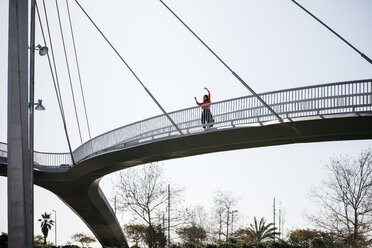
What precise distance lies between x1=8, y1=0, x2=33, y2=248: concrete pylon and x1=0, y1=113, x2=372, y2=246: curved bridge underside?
7.77 m

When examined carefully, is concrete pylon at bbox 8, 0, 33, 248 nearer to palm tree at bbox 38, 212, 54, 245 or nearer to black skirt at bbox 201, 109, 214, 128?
black skirt at bbox 201, 109, 214, 128

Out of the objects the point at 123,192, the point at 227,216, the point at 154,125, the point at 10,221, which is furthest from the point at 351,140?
the point at 227,216

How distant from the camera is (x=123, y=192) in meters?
32.2

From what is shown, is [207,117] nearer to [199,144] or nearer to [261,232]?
[199,144]

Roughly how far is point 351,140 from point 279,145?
264 centimetres

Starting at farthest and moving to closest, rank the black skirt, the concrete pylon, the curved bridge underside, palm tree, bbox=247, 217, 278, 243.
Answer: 1. palm tree, bbox=247, 217, 278, 243
2. the black skirt
3. the curved bridge underside
4. the concrete pylon

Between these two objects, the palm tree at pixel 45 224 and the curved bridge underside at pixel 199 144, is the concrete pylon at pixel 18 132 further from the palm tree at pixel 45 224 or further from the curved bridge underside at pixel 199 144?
the palm tree at pixel 45 224

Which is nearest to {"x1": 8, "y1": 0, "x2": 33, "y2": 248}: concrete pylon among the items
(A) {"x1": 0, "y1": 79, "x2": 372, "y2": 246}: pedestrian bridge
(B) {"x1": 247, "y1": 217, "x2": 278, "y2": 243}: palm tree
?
(A) {"x1": 0, "y1": 79, "x2": 372, "y2": 246}: pedestrian bridge

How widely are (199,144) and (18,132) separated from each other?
8935mm

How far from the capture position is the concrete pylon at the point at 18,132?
9.33 meters

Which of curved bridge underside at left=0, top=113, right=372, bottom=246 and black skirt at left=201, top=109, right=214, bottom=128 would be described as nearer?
curved bridge underside at left=0, top=113, right=372, bottom=246

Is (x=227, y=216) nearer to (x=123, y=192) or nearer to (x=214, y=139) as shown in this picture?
(x=123, y=192)

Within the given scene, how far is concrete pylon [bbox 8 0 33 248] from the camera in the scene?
933 cm

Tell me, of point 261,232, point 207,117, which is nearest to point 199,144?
point 207,117
